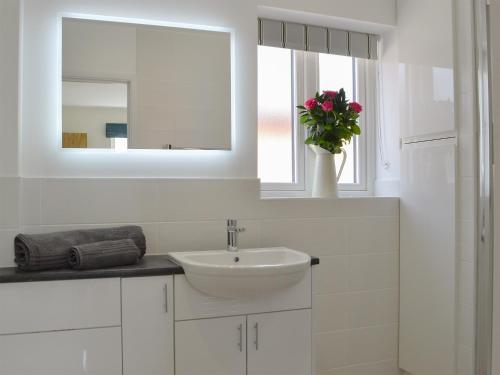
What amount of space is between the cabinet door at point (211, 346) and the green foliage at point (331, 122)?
113cm

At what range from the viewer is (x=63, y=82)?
6.74ft

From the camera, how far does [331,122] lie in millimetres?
2488

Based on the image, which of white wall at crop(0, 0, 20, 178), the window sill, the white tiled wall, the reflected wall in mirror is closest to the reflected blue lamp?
the reflected wall in mirror

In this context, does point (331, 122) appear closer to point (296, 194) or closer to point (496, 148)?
point (296, 194)

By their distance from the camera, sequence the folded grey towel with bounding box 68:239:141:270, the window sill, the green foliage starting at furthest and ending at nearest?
the window sill
the green foliage
the folded grey towel with bounding box 68:239:141:270

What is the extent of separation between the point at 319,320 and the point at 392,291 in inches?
19.1

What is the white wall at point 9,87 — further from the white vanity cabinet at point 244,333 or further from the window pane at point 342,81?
the window pane at point 342,81

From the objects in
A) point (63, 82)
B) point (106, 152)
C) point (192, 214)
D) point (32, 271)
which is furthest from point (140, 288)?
point (63, 82)

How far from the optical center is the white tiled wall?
2.01 metres

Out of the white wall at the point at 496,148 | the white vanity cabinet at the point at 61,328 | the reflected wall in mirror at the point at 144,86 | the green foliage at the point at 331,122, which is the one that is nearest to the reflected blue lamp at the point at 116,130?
the reflected wall in mirror at the point at 144,86

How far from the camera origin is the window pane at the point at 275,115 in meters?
2.63

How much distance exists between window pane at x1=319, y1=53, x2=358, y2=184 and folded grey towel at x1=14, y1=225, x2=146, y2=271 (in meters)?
1.56

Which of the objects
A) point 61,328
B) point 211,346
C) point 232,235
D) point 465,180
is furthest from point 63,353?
point 465,180

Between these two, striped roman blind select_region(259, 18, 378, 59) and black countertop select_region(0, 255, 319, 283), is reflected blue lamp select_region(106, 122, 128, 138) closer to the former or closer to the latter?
black countertop select_region(0, 255, 319, 283)
